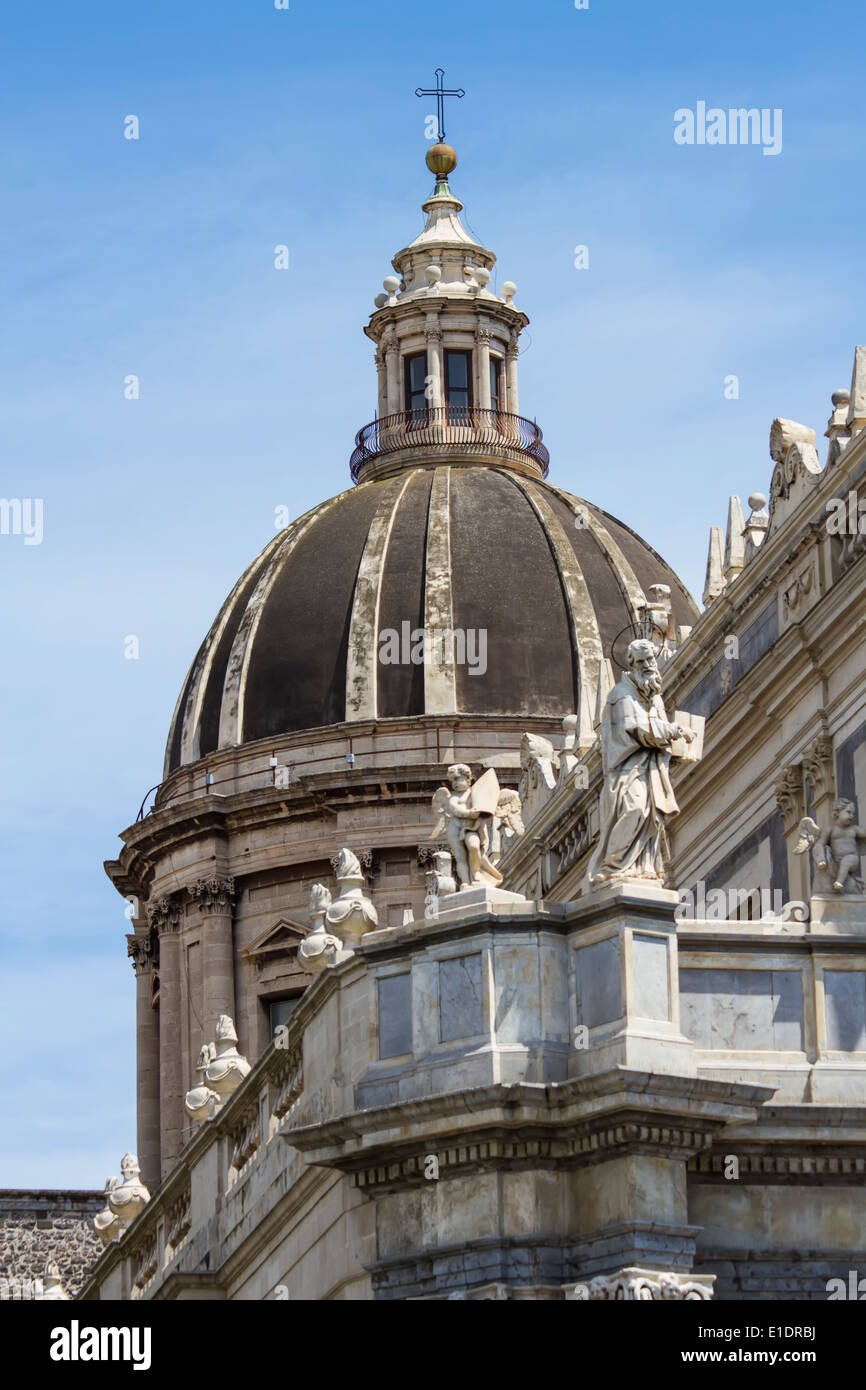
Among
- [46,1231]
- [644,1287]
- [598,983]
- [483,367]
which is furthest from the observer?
[483,367]

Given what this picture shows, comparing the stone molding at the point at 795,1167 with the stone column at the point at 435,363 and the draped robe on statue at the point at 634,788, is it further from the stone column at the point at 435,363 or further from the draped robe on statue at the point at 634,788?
the stone column at the point at 435,363

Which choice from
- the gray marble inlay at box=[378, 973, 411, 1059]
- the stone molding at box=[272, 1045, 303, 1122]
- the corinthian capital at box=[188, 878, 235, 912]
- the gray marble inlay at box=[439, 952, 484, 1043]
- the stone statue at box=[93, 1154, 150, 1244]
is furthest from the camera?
the corinthian capital at box=[188, 878, 235, 912]

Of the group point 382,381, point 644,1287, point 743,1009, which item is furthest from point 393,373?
point 644,1287

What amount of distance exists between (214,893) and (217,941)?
1083 mm

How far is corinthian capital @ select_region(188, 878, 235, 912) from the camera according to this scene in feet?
245

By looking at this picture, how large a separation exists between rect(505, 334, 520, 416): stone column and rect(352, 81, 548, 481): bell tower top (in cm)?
2

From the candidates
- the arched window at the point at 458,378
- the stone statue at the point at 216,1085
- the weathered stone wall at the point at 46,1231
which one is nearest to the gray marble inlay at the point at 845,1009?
the stone statue at the point at 216,1085

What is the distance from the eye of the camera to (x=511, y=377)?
8050cm

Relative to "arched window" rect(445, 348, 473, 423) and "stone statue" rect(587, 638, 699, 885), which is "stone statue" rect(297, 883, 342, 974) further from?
"arched window" rect(445, 348, 473, 423)

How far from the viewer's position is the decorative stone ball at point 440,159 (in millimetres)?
→ 84688

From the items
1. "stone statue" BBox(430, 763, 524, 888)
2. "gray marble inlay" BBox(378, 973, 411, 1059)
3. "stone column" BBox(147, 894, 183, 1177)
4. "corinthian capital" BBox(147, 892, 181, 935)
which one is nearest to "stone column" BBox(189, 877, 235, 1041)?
"corinthian capital" BBox(147, 892, 181, 935)

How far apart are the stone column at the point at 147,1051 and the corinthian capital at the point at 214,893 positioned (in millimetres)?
3230

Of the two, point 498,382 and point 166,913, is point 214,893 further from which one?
point 498,382
